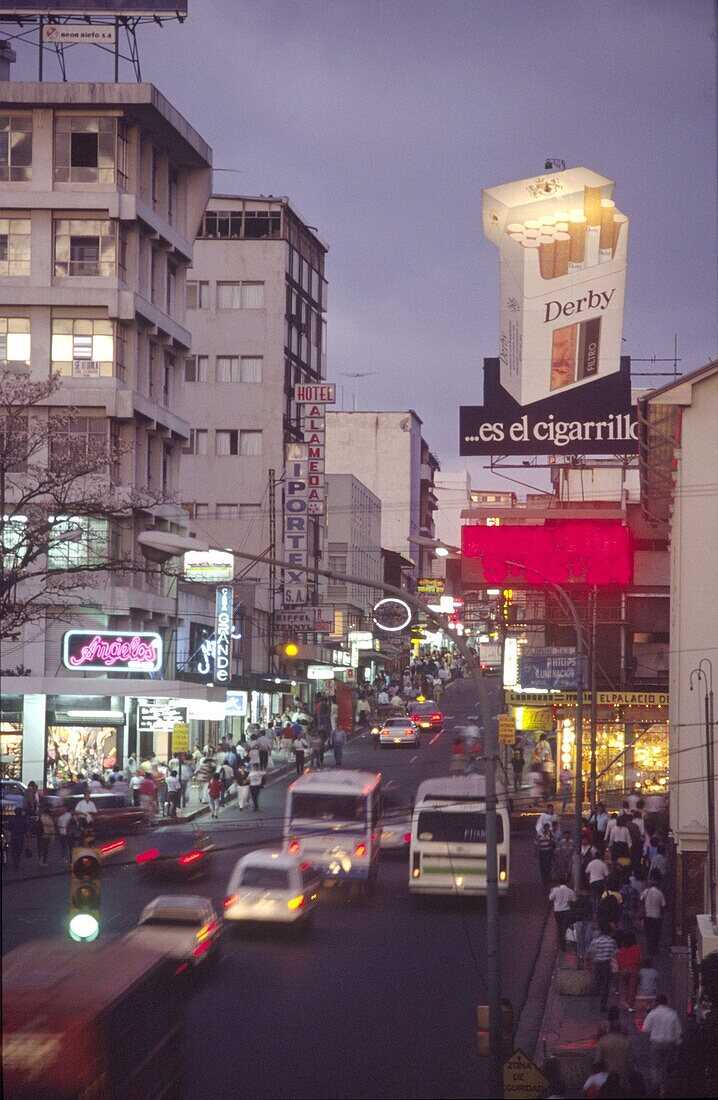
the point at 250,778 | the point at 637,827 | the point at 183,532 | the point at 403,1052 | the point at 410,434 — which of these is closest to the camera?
the point at 403,1052

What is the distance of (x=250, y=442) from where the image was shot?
83.0 meters

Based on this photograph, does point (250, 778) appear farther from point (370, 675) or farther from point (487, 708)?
point (370, 675)

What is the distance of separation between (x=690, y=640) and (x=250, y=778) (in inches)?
718

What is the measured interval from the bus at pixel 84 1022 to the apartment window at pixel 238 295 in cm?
7052

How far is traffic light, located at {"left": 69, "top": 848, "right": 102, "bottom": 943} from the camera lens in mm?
18547

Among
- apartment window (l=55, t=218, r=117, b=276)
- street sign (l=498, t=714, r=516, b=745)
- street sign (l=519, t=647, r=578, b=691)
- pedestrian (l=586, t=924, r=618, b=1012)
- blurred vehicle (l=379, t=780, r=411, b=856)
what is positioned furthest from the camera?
apartment window (l=55, t=218, r=117, b=276)

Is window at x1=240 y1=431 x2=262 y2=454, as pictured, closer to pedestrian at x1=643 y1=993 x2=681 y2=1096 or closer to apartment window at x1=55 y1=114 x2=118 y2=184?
apartment window at x1=55 y1=114 x2=118 y2=184

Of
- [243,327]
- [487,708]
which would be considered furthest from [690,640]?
[243,327]

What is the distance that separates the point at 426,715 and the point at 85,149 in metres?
31.9

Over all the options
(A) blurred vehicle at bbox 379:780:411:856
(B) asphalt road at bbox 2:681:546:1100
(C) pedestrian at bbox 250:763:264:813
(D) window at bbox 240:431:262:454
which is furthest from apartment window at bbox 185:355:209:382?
(B) asphalt road at bbox 2:681:546:1100

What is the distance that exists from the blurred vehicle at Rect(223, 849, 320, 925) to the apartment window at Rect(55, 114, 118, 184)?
33071 millimetres

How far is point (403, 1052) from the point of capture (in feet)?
65.2

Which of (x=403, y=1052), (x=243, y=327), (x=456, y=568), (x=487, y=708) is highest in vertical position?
(x=243, y=327)

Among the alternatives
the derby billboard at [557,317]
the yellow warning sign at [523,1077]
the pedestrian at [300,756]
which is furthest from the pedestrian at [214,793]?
the yellow warning sign at [523,1077]
